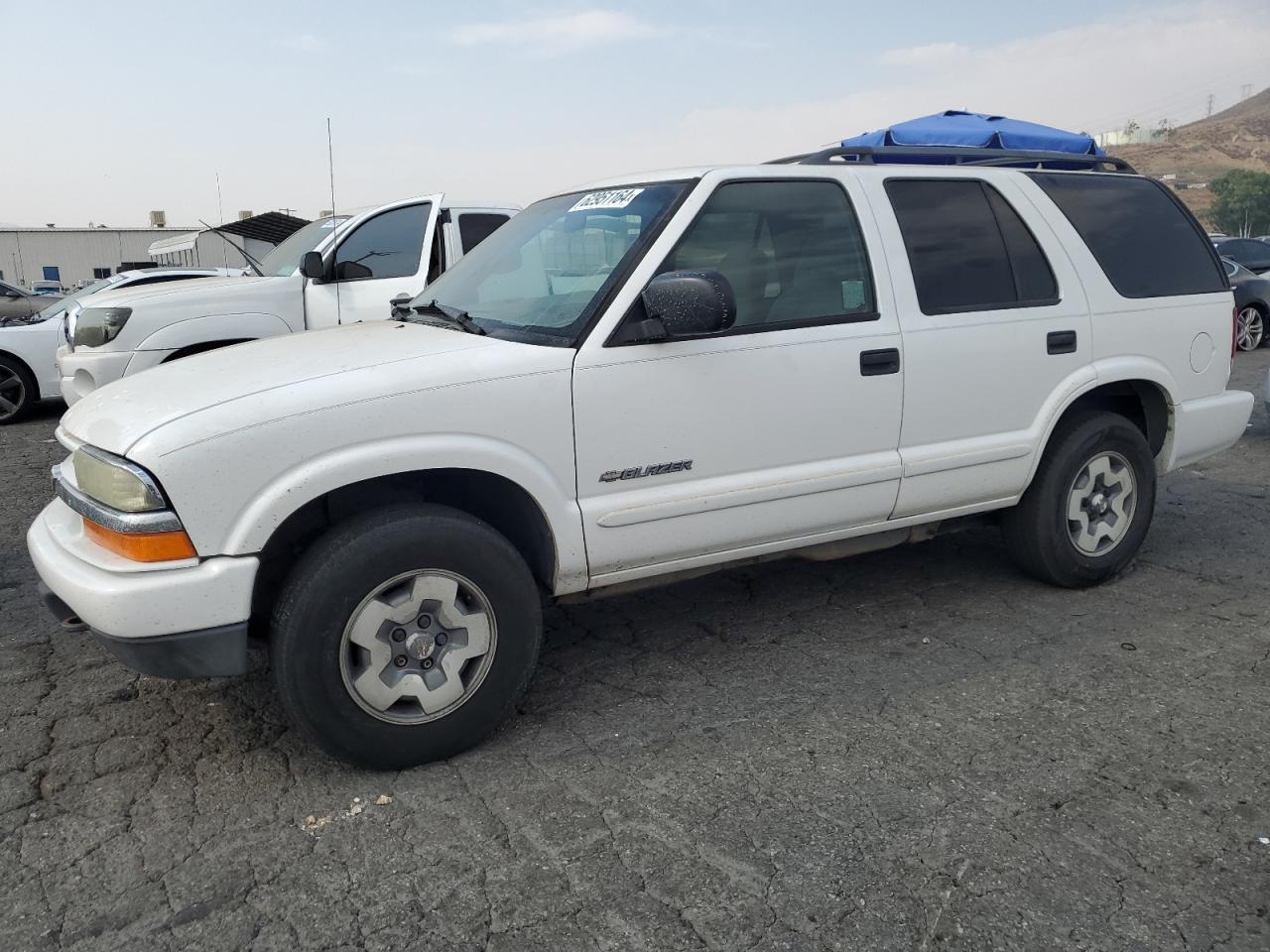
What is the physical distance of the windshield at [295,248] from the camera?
8156 millimetres

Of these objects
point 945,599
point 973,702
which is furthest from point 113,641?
point 945,599

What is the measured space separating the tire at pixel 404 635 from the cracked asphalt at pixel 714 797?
169 mm

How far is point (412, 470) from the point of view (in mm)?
3037

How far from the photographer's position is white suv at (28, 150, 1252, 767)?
9.46ft

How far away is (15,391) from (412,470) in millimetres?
9077

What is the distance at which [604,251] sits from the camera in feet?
11.9

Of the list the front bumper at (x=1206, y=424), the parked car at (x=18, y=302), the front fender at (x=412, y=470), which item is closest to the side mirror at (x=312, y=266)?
the front fender at (x=412, y=470)

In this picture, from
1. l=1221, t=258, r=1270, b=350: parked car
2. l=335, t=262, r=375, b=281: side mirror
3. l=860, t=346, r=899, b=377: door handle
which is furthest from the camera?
l=1221, t=258, r=1270, b=350: parked car

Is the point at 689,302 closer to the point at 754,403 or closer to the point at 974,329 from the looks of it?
the point at 754,403

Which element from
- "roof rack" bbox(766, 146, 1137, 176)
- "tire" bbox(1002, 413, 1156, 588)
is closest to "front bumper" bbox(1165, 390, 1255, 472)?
"tire" bbox(1002, 413, 1156, 588)

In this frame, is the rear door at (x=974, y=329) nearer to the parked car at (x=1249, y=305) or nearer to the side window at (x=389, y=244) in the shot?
the side window at (x=389, y=244)

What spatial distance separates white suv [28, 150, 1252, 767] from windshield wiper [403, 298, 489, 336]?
2 cm

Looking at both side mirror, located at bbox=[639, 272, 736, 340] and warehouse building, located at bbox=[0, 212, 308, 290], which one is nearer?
side mirror, located at bbox=[639, 272, 736, 340]

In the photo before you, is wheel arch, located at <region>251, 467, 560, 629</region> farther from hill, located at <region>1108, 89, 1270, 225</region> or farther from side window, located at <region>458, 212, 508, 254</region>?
hill, located at <region>1108, 89, 1270, 225</region>
